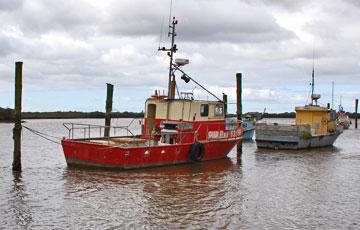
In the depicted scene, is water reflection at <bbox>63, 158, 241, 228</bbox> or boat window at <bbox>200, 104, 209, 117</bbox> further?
boat window at <bbox>200, 104, 209, 117</bbox>

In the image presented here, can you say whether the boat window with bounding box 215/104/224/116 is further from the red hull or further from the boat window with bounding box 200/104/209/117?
the red hull

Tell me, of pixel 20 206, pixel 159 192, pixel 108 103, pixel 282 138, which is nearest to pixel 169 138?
pixel 108 103

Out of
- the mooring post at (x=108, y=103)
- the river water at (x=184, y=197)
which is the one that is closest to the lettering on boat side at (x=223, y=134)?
the river water at (x=184, y=197)

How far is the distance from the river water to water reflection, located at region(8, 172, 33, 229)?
1.0 inches

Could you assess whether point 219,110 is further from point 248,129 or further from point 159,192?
point 248,129

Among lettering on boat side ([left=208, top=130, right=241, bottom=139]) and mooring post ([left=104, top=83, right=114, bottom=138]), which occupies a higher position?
mooring post ([left=104, top=83, right=114, bottom=138])

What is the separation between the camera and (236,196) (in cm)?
1559

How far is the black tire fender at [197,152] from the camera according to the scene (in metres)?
22.4

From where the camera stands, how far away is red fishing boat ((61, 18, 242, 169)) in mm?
19906

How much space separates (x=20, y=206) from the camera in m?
13.5

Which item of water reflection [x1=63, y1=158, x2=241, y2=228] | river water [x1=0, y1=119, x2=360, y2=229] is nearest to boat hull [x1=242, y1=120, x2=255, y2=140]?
river water [x1=0, y1=119, x2=360, y2=229]

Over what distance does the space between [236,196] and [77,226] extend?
574 cm

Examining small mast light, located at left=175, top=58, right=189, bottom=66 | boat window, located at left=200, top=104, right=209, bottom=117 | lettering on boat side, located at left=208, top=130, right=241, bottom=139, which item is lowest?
lettering on boat side, located at left=208, top=130, right=241, bottom=139

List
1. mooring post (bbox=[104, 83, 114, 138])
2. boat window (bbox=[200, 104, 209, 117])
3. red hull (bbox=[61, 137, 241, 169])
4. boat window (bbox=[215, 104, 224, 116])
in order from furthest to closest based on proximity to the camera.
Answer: mooring post (bbox=[104, 83, 114, 138])
boat window (bbox=[215, 104, 224, 116])
boat window (bbox=[200, 104, 209, 117])
red hull (bbox=[61, 137, 241, 169])
